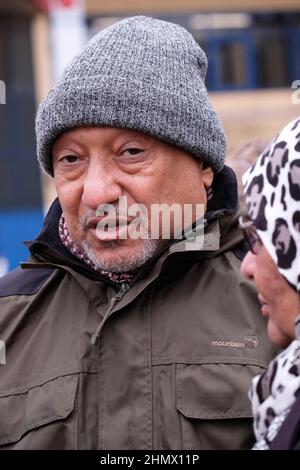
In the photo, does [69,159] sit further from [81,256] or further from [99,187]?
[81,256]

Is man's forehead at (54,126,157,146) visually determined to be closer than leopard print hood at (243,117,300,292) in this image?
No

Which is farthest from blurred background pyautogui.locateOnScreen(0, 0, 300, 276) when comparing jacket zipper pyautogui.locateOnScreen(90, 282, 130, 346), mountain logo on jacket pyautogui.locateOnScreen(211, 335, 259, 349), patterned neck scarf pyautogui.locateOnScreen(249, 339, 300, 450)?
patterned neck scarf pyautogui.locateOnScreen(249, 339, 300, 450)

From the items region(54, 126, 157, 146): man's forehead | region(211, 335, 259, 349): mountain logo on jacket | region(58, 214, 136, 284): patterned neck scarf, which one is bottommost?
region(211, 335, 259, 349): mountain logo on jacket

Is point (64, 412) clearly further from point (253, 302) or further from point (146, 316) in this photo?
point (253, 302)

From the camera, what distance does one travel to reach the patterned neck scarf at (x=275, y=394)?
5.73 feet

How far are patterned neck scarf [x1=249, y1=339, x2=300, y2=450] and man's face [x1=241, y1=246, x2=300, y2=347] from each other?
0.04 metres

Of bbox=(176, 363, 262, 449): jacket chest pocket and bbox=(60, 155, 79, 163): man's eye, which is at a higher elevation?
bbox=(60, 155, 79, 163): man's eye

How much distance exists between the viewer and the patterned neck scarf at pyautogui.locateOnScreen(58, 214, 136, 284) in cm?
241

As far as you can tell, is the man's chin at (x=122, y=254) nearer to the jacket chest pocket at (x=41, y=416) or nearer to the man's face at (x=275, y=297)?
the jacket chest pocket at (x=41, y=416)

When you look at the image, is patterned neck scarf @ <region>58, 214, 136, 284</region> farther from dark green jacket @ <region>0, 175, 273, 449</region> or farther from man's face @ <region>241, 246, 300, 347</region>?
man's face @ <region>241, 246, 300, 347</region>

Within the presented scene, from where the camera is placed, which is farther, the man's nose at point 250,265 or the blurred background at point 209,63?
the blurred background at point 209,63

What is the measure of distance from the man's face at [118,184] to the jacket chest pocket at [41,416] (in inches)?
15.0

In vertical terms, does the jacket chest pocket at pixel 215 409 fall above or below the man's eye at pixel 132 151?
below

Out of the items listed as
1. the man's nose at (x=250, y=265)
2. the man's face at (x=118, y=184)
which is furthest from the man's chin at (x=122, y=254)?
the man's nose at (x=250, y=265)
